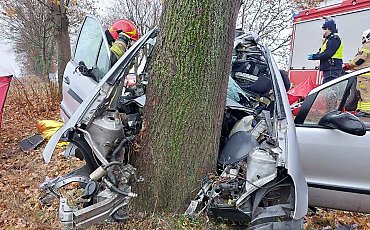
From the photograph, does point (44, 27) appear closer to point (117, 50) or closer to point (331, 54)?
point (331, 54)

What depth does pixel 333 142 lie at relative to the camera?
11.6 feet

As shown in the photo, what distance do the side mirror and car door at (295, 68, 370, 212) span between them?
17 centimetres

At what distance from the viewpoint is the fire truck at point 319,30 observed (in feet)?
30.7

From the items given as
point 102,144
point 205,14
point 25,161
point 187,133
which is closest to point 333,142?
point 187,133

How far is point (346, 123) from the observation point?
3305 millimetres

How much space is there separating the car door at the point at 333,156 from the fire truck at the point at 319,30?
5818 millimetres

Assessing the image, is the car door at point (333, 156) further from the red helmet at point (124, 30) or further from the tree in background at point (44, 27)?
the tree in background at point (44, 27)

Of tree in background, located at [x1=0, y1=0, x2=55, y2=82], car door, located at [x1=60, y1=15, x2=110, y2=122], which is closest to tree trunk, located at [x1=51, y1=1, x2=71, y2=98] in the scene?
car door, located at [x1=60, y1=15, x2=110, y2=122]

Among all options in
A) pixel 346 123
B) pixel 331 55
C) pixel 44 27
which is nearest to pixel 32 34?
pixel 44 27

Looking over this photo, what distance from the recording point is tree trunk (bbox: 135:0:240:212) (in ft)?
10.5

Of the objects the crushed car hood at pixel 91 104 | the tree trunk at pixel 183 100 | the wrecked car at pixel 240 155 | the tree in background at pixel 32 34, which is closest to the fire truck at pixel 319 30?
the wrecked car at pixel 240 155

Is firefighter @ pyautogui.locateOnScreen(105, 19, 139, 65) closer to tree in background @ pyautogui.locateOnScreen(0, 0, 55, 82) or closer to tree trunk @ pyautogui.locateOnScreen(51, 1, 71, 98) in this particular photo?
tree trunk @ pyautogui.locateOnScreen(51, 1, 71, 98)

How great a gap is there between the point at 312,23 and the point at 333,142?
28.3 feet

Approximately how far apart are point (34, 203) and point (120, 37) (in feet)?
8.12
